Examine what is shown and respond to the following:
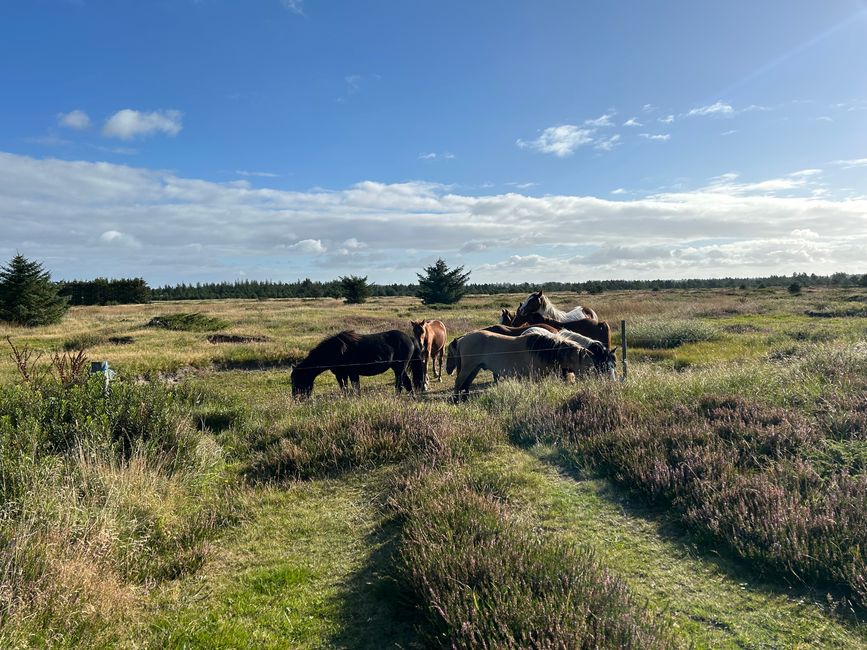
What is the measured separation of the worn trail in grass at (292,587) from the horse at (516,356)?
5210mm

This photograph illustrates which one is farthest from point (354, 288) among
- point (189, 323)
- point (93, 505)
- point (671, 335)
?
point (93, 505)

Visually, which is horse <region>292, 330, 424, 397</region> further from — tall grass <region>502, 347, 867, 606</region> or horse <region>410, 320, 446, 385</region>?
tall grass <region>502, 347, 867, 606</region>

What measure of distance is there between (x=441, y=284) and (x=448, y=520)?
4369 centimetres

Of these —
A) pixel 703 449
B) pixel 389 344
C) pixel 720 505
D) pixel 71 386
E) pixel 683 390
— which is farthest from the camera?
pixel 389 344

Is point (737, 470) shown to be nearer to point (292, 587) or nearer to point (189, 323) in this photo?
point (292, 587)

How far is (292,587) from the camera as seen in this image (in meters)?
3.61

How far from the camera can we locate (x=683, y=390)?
768 centimetres

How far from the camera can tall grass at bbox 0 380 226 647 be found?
9.96 ft

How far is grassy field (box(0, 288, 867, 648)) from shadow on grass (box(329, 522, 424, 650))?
0.06 feet

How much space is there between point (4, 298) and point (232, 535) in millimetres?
35372

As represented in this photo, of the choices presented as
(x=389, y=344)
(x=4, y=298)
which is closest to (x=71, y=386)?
(x=389, y=344)

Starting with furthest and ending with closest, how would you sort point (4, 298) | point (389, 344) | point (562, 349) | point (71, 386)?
point (4, 298) < point (389, 344) < point (562, 349) < point (71, 386)

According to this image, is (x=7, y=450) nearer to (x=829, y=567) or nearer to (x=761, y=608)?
(x=761, y=608)

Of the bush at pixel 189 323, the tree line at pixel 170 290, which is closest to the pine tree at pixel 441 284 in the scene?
the tree line at pixel 170 290
